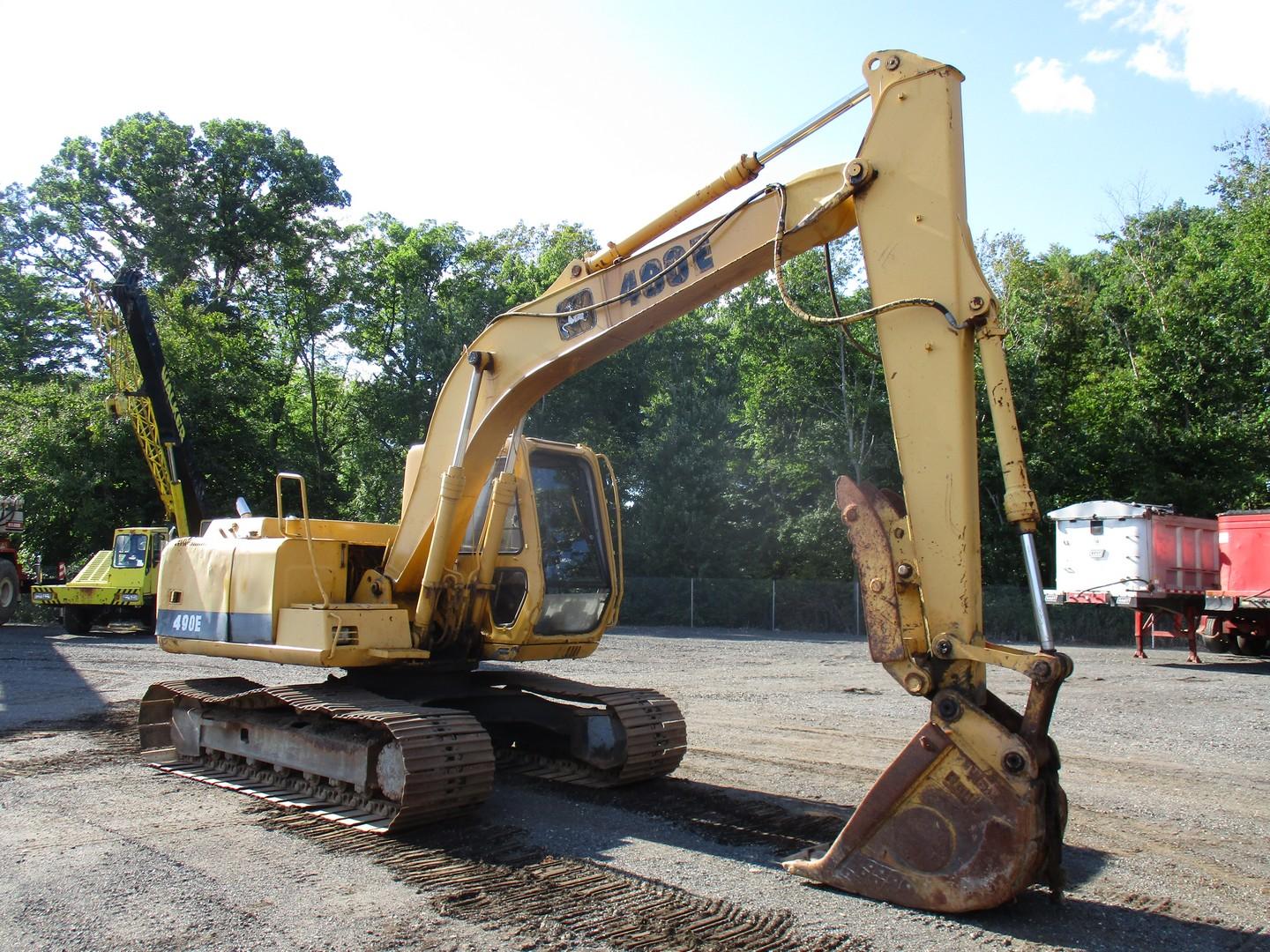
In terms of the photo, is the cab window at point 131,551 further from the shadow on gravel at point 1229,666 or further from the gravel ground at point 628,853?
the shadow on gravel at point 1229,666

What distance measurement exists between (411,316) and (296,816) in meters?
31.0

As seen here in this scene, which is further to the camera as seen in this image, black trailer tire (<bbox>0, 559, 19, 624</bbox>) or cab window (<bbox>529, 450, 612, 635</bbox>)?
black trailer tire (<bbox>0, 559, 19, 624</bbox>)

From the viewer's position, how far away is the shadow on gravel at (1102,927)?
4.27 metres

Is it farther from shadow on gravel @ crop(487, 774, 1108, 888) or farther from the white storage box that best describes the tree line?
shadow on gravel @ crop(487, 774, 1108, 888)

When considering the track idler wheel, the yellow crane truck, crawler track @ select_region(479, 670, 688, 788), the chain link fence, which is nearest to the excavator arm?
the track idler wheel

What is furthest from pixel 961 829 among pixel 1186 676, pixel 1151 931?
pixel 1186 676

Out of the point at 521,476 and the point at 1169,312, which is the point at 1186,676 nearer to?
the point at 521,476

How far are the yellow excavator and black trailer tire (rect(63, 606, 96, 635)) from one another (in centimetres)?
1631

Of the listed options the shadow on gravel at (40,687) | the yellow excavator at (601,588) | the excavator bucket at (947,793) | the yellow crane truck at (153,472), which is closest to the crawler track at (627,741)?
the yellow excavator at (601,588)

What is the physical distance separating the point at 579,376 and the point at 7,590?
1800 cm

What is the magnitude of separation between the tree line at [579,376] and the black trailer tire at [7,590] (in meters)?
3.16

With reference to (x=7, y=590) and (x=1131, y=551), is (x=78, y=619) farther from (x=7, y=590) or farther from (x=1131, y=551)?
(x=1131, y=551)

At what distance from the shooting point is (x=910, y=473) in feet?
15.8

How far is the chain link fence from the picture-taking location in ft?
79.0
